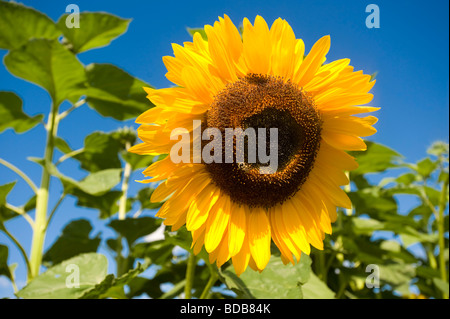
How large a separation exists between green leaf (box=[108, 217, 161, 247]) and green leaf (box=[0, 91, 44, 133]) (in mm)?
676

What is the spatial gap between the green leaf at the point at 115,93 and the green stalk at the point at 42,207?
23 cm

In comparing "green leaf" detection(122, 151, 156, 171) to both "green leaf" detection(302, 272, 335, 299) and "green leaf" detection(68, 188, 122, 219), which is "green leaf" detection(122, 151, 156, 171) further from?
"green leaf" detection(302, 272, 335, 299)

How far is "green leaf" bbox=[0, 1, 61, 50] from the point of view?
6.14 feet

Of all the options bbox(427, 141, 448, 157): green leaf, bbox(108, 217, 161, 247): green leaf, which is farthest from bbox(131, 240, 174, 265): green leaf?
bbox(427, 141, 448, 157): green leaf

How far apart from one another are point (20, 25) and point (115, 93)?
53 centimetres

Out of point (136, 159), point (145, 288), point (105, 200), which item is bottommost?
point (145, 288)

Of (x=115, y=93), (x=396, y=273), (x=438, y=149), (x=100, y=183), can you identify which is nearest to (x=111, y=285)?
(x=100, y=183)

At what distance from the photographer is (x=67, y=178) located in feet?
5.92

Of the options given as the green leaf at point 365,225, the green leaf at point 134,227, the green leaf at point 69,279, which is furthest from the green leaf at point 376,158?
the green leaf at point 69,279

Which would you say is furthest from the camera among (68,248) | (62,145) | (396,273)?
(62,145)

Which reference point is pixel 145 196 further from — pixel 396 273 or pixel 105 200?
pixel 396 273

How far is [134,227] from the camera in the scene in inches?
82.8

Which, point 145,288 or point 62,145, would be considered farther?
point 62,145
